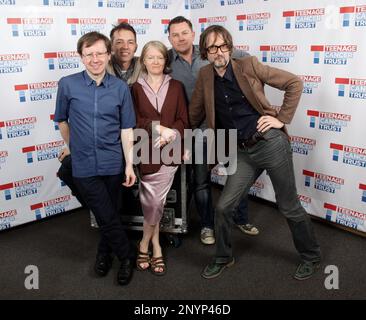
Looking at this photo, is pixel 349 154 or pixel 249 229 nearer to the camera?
pixel 349 154

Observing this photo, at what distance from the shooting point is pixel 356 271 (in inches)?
96.9

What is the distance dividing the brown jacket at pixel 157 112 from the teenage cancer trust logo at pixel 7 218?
1360 millimetres

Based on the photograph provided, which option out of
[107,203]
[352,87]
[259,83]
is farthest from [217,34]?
[352,87]

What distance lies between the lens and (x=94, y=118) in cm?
214

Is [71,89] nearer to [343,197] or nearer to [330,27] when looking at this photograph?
[330,27]

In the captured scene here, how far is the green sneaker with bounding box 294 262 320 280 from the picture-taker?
238 centimetres

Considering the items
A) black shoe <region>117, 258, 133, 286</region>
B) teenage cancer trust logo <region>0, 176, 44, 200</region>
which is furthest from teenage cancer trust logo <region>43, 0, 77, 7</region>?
black shoe <region>117, 258, 133, 286</region>

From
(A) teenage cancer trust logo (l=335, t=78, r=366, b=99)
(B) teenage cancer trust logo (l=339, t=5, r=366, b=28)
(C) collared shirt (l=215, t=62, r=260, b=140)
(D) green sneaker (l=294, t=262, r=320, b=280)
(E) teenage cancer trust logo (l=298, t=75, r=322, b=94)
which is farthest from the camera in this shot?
(E) teenage cancer trust logo (l=298, t=75, r=322, b=94)

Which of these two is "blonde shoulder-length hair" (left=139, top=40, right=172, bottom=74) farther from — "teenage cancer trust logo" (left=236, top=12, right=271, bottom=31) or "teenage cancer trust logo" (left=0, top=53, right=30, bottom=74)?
"teenage cancer trust logo" (left=236, top=12, right=271, bottom=31)

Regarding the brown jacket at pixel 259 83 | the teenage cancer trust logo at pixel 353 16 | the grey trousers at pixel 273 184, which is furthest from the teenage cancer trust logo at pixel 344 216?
the teenage cancer trust logo at pixel 353 16

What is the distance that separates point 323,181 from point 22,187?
2363 mm

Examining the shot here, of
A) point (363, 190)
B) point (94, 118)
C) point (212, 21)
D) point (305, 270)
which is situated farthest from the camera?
point (212, 21)

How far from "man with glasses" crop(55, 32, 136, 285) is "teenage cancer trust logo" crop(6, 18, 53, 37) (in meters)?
1.02

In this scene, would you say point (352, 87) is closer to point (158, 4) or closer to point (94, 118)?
point (94, 118)
